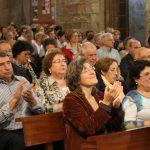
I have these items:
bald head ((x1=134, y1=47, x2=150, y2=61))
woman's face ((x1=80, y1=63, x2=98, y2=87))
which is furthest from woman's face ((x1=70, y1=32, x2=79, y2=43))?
woman's face ((x1=80, y1=63, x2=98, y2=87))

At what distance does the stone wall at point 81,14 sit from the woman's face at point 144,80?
29.5 ft

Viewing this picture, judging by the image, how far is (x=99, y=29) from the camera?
43.4 ft

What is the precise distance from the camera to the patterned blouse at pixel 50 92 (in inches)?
182

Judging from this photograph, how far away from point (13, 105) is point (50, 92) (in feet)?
1.76

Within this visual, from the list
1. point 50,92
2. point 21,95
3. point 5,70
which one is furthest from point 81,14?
point 21,95

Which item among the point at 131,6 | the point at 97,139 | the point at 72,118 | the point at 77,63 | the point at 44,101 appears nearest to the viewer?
the point at 97,139

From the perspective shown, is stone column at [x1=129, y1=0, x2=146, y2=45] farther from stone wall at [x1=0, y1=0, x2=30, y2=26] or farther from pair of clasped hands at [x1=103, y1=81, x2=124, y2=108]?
pair of clasped hands at [x1=103, y1=81, x2=124, y2=108]

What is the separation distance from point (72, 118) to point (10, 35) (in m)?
6.02

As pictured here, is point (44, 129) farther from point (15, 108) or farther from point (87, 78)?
point (87, 78)

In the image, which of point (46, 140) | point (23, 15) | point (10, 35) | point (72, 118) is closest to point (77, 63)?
point (72, 118)

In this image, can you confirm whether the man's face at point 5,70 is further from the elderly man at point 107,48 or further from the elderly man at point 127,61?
the elderly man at point 107,48

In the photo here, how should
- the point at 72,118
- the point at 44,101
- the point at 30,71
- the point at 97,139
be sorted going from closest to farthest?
the point at 97,139 → the point at 72,118 → the point at 44,101 → the point at 30,71

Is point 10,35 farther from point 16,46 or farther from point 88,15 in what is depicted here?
point 88,15

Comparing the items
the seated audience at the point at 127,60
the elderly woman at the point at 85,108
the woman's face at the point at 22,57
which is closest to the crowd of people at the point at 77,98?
the elderly woman at the point at 85,108
